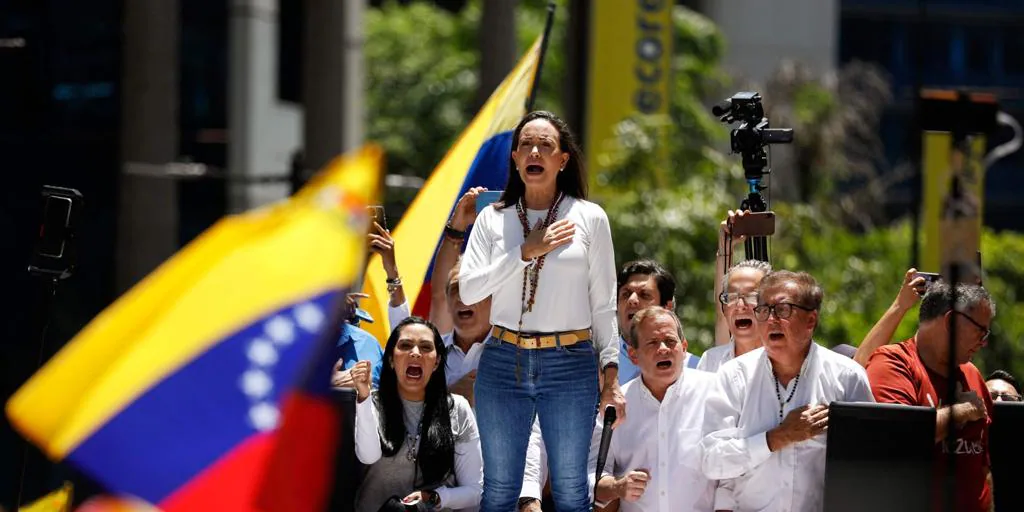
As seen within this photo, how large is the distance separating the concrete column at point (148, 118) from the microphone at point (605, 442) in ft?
46.0

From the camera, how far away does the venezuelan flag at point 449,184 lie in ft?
27.5

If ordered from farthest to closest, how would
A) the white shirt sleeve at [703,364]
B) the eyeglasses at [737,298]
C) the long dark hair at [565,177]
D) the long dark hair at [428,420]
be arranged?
1. the white shirt sleeve at [703,364]
2. the eyeglasses at [737,298]
3. the long dark hair at [428,420]
4. the long dark hair at [565,177]

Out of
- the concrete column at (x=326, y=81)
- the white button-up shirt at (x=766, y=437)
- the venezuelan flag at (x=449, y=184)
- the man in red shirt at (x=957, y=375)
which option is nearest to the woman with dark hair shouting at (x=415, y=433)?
the white button-up shirt at (x=766, y=437)

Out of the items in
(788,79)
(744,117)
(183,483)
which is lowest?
(183,483)

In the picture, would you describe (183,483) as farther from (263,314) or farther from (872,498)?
(872,498)

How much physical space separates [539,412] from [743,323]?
4.21 ft

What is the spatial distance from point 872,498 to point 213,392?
2.70 m

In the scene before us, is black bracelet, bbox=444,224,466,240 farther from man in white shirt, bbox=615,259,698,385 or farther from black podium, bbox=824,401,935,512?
black podium, bbox=824,401,935,512

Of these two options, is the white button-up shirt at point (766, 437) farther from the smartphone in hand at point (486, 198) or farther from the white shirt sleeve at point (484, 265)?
the smartphone in hand at point (486, 198)

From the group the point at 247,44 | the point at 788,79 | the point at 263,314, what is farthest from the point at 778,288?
the point at 788,79

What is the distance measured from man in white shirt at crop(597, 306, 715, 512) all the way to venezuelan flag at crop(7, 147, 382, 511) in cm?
238

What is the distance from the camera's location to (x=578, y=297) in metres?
6.27

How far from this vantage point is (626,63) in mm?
19469

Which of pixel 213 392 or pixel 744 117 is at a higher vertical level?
pixel 744 117
